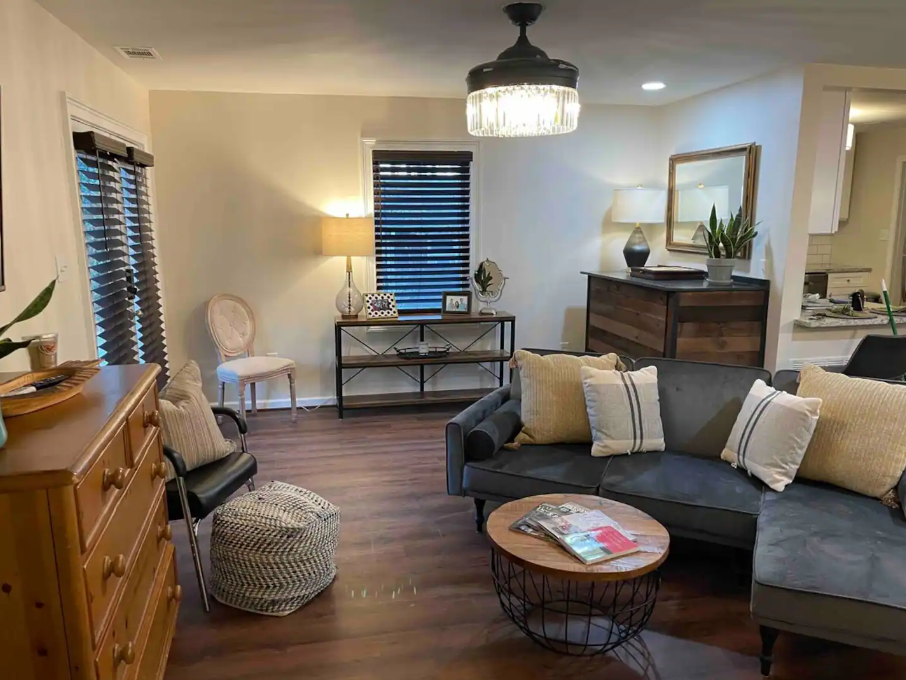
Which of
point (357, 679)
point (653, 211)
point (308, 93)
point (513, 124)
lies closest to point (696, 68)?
point (653, 211)

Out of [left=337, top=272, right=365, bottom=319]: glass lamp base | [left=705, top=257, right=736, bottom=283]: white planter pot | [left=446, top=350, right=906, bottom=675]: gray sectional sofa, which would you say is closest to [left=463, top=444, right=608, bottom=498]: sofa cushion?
[left=446, top=350, right=906, bottom=675]: gray sectional sofa

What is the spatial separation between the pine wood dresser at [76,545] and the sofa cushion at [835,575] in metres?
1.90

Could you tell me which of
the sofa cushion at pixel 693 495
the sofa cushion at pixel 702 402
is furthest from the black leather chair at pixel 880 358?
the sofa cushion at pixel 693 495

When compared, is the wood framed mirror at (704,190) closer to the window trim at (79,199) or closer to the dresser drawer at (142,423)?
the dresser drawer at (142,423)

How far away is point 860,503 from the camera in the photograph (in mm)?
2502

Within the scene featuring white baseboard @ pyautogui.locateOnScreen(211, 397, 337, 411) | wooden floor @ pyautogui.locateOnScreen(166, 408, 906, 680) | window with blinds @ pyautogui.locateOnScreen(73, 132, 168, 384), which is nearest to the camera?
wooden floor @ pyautogui.locateOnScreen(166, 408, 906, 680)

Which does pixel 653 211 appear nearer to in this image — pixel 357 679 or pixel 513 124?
pixel 513 124

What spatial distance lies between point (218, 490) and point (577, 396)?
169cm

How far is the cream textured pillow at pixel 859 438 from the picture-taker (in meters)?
2.52

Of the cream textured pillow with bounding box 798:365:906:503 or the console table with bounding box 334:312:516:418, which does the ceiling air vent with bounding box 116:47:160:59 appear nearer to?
the console table with bounding box 334:312:516:418

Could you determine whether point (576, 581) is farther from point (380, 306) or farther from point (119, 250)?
point (380, 306)

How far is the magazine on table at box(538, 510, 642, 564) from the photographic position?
210 centimetres

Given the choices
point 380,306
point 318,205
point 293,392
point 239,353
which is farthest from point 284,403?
A: point 318,205

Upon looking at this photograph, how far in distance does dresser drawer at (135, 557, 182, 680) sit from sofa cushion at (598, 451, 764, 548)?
172 cm
